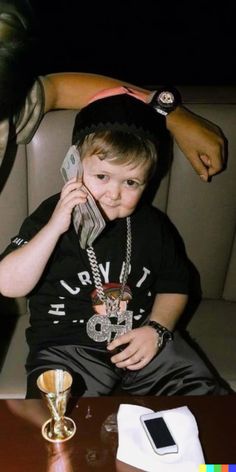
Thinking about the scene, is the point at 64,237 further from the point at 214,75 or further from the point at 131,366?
the point at 214,75

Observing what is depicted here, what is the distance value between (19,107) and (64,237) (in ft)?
1.15

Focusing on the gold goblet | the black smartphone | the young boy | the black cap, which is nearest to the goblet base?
the gold goblet

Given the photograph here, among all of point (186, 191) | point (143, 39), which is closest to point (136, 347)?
point (186, 191)

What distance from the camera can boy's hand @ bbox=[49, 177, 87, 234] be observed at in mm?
1223

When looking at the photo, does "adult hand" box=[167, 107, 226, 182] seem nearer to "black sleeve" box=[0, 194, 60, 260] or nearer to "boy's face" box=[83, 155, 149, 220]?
"boy's face" box=[83, 155, 149, 220]

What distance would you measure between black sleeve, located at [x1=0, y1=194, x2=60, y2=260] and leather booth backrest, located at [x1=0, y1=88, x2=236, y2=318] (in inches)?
6.3

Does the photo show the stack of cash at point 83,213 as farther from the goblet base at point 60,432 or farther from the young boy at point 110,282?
the goblet base at point 60,432

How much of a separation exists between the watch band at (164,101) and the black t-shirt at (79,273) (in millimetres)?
283

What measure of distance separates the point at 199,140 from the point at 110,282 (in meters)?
0.46

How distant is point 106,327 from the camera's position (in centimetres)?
143

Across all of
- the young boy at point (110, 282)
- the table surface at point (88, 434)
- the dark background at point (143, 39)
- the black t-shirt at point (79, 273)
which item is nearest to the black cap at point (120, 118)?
the young boy at point (110, 282)

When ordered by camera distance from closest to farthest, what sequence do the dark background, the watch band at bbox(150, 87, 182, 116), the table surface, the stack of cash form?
1. the table surface
2. the stack of cash
3. the watch band at bbox(150, 87, 182, 116)
4. the dark background

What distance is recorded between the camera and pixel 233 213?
169 cm

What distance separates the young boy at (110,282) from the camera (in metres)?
1.26
